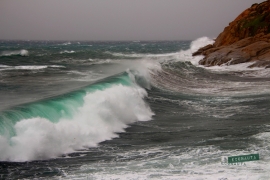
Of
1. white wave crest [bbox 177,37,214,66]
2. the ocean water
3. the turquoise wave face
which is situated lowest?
the ocean water

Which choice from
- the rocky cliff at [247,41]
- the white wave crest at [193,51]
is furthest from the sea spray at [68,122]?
the white wave crest at [193,51]

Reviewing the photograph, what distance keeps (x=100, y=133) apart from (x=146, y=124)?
297cm

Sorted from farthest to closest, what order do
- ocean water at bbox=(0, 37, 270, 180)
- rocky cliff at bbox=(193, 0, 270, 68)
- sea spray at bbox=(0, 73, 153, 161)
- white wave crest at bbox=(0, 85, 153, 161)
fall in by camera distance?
rocky cliff at bbox=(193, 0, 270, 68), sea spray at bbox=(0, 73, 153, 161), white wave crest at bbox=(0, 85, 153, 161), ocean water at bbox=(0, 37, 270, 180)

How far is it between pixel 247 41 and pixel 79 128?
33484 mm

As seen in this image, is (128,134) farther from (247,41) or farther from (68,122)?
(247,41)

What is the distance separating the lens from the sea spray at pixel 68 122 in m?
11.1

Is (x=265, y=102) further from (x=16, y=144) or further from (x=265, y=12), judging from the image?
(x=265, y=12)

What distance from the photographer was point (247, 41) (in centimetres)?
4309

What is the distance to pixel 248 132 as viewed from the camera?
1386 centimetres

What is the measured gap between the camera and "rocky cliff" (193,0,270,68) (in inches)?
1563

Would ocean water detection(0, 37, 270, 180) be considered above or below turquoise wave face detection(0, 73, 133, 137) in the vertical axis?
below

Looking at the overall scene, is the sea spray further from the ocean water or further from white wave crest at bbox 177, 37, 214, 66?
white wave crest at bbox 177, 37, 214, 66

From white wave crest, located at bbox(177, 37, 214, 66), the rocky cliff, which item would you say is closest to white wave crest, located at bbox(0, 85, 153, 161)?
the rocky cliff

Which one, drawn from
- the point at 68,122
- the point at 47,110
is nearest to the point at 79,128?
the point at 68,122
